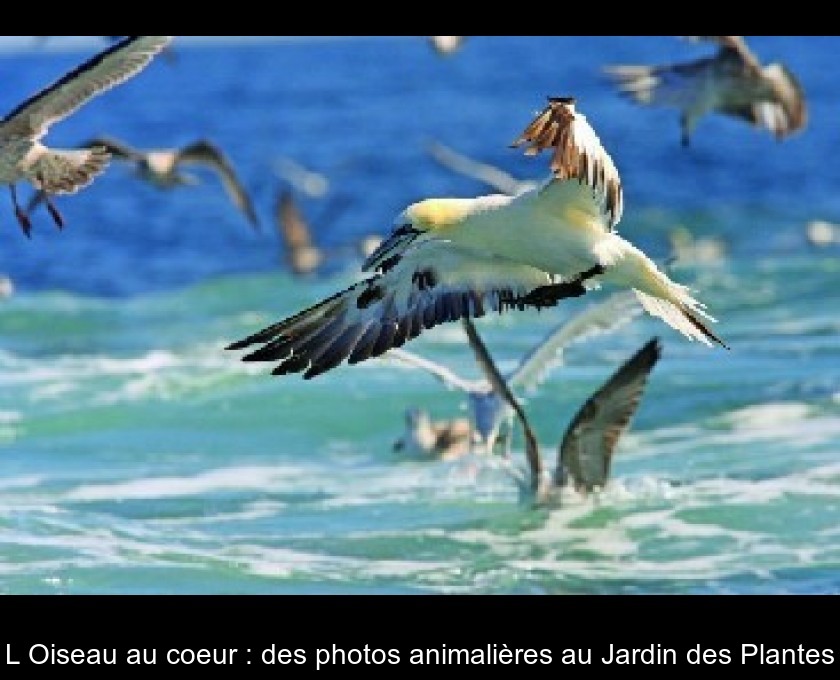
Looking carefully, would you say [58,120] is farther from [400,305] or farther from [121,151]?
[121,151]

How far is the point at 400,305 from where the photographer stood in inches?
434

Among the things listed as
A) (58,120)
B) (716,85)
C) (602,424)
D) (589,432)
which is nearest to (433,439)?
(589,432)

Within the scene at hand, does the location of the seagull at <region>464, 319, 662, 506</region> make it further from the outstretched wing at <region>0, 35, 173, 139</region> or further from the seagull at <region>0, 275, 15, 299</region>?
the seagull at <region>0, 275, 15, 299</region>

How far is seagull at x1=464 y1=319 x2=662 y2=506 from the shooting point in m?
14.0

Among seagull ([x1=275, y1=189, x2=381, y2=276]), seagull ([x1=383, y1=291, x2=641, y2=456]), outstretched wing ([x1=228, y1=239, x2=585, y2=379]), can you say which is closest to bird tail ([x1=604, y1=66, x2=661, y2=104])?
seagull ([x1=383, y1=291, x2=641, y2=456])

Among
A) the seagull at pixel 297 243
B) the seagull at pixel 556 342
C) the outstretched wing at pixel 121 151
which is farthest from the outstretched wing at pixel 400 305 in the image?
the seagull at pixel 297 243

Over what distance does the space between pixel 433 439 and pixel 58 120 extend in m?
3.87

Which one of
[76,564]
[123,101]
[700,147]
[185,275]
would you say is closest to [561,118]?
[76,564]

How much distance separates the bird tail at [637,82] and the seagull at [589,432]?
301cm

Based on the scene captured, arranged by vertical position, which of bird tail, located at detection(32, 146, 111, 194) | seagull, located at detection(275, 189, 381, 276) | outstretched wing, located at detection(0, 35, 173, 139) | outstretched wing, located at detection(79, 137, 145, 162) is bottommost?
bird tail, located at detection(32, 146, 111, 194)

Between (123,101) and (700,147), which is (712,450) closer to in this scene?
(700,147)

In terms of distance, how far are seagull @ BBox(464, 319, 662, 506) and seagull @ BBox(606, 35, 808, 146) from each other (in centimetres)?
312

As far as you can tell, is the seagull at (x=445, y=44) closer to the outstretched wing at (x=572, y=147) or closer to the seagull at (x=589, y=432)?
the seagull at (x=589, y=432)

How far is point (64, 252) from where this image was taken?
97.7 feet
